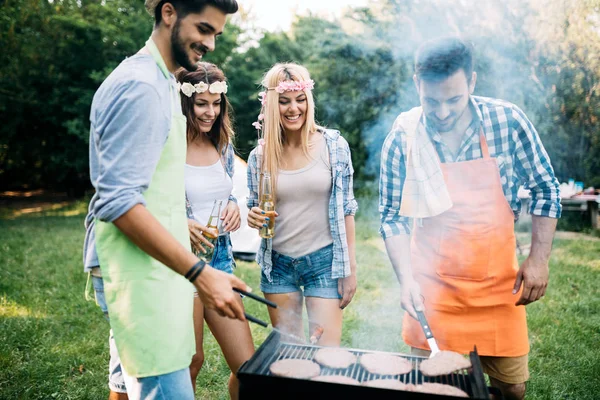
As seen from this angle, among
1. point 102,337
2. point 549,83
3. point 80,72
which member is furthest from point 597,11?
point 80,72

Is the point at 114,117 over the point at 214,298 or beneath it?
over

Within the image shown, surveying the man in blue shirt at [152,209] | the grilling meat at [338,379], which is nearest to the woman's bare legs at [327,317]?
the grilling meat at [338,379]

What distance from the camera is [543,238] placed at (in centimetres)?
261

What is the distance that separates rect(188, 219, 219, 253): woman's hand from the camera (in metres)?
2.86

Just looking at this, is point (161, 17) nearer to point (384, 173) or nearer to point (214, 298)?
point (214, 298)

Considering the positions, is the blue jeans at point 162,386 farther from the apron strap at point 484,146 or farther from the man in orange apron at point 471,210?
the apron strap at point 484,146

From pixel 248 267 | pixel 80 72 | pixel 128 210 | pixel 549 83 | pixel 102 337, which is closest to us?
pixel 128 210

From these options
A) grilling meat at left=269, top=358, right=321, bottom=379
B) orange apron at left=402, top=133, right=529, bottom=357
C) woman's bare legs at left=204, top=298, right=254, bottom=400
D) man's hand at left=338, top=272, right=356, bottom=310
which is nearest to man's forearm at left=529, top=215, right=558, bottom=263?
orange apron at left=402, top=133, right=529, bottom=357

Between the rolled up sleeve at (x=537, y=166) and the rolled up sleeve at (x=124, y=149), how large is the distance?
185 centimetres

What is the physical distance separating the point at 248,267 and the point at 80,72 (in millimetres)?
10608

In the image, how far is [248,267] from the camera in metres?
7.00

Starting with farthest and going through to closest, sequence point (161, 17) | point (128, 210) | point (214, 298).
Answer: point (161, 17), point (214, 298), point (128, 210)

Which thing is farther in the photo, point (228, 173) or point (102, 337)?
point (102, 337)

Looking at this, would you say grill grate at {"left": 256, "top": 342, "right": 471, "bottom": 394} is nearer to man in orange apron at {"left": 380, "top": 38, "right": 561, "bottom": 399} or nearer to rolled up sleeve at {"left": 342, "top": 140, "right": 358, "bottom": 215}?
man in orange apron at {"left": 380, "top": 38, "right": 561, "bottom": 399}
